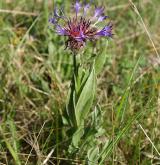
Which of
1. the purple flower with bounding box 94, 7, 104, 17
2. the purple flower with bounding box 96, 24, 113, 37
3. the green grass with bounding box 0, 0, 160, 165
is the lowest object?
the green grass with bounding box 0, 0, 160, 165

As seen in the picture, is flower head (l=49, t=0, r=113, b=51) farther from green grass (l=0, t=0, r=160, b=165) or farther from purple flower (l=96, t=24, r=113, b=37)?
green grass (l=0, t=0, r=160, b=165)

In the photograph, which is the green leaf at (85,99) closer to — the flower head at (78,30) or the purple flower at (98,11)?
the flower head at (78,30)

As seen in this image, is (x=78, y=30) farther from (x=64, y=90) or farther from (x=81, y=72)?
(x=64, y=90)

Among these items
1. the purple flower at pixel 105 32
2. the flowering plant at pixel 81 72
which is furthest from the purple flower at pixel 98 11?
→ the purple flower at pixel 105 32

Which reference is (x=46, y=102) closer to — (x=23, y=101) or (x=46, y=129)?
(x=23, y=101)

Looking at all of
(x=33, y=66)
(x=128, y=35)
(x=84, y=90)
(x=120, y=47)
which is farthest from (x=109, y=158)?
(x=128, y=35)

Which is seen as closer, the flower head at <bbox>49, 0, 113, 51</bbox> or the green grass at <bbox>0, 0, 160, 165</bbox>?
the flower head at <bbox>49, 0, 113, 51</bbox>

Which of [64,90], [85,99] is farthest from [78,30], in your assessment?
[64,90]

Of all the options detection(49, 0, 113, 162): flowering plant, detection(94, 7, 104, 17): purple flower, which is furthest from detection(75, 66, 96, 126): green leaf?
detection(94, 7, 104, 17): purple flower
